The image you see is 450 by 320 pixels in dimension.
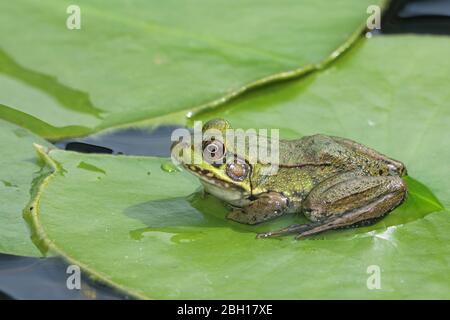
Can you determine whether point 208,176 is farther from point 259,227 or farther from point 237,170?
point 259,227

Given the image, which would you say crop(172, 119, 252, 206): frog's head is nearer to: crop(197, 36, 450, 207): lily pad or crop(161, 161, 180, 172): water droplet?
crop(161, 161, 180, 172): water droplet

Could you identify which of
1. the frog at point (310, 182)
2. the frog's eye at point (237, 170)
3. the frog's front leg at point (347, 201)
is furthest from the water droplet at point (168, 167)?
the frog's front leg at point (347, 201)

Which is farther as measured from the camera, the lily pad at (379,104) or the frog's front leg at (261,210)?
the lily pad at (379,104)

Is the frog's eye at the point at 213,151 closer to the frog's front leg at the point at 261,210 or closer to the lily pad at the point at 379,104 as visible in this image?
the frog's front leg at the point at 261,210

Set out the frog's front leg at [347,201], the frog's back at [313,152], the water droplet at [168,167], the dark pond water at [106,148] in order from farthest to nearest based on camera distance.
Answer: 1. the water droplet at [168,167]
2. the frog's back at [313,152]
3. the frog's front leg at [347,201]
4. the dark pond water at [106,148]

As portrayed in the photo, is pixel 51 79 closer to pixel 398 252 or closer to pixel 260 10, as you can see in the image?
pixel 260 10

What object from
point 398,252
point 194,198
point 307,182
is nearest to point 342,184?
point 307,182

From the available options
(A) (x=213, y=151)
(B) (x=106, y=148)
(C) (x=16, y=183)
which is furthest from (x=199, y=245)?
(B) (x=106, y=148)
